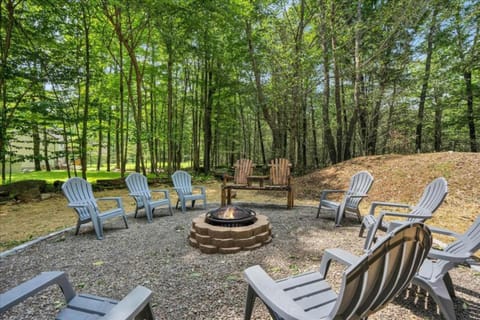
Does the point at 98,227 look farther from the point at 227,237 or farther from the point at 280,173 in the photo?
the point at 280,173

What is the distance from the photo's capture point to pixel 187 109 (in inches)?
506

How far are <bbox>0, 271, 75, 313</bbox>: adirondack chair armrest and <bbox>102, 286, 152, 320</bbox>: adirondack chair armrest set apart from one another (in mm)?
521

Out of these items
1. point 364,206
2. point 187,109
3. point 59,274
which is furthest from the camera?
point 187,109

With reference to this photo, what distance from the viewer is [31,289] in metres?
1.23

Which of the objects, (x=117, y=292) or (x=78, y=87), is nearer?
(x=117, y=292)

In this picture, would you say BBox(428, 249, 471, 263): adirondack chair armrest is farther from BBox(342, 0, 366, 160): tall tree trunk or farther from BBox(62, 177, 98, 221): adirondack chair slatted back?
BBox(342, 0, 366, 160): tall tree trunk

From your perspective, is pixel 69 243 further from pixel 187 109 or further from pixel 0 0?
pixel 187 109

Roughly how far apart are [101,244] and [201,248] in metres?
1.46

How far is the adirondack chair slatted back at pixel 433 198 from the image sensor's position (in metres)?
2.80

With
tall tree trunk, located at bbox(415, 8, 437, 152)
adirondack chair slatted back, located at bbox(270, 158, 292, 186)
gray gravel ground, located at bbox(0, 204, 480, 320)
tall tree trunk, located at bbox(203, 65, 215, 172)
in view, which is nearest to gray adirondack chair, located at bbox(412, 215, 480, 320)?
gray gravel ground, located at bbox(0, 204, 480, 320)

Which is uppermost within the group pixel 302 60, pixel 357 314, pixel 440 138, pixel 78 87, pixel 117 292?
pixel 302 60

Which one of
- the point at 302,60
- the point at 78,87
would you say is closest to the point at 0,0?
the point at 78,87

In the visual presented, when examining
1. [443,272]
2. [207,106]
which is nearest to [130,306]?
[443,272]

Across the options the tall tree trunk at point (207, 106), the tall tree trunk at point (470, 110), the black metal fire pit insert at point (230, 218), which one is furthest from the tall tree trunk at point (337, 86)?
the black metal fire pit insert at point (230, 218)
